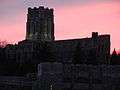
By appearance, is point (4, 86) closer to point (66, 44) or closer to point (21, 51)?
point (66, 44)

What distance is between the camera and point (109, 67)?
43344mm

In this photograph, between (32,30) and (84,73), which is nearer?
(84,73)

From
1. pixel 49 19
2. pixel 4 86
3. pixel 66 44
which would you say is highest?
pixel 49 19

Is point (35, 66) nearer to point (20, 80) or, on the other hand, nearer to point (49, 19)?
point (20, 80)

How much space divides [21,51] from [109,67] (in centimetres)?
6760

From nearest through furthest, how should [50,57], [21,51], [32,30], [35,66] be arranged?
[35,66], [50,57], [21,51], [32,30]

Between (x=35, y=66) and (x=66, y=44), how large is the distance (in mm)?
27553

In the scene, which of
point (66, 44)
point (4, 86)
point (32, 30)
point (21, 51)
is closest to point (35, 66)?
point (4, 86)

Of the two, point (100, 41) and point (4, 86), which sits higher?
point (100, 41)

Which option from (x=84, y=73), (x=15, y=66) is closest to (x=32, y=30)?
(x=15, y=66)

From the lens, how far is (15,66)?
7469 centimetres

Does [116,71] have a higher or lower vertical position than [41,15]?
lower

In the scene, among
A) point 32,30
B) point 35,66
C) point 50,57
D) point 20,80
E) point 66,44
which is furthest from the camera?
point 32,30

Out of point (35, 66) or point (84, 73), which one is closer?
point (84, 73)
